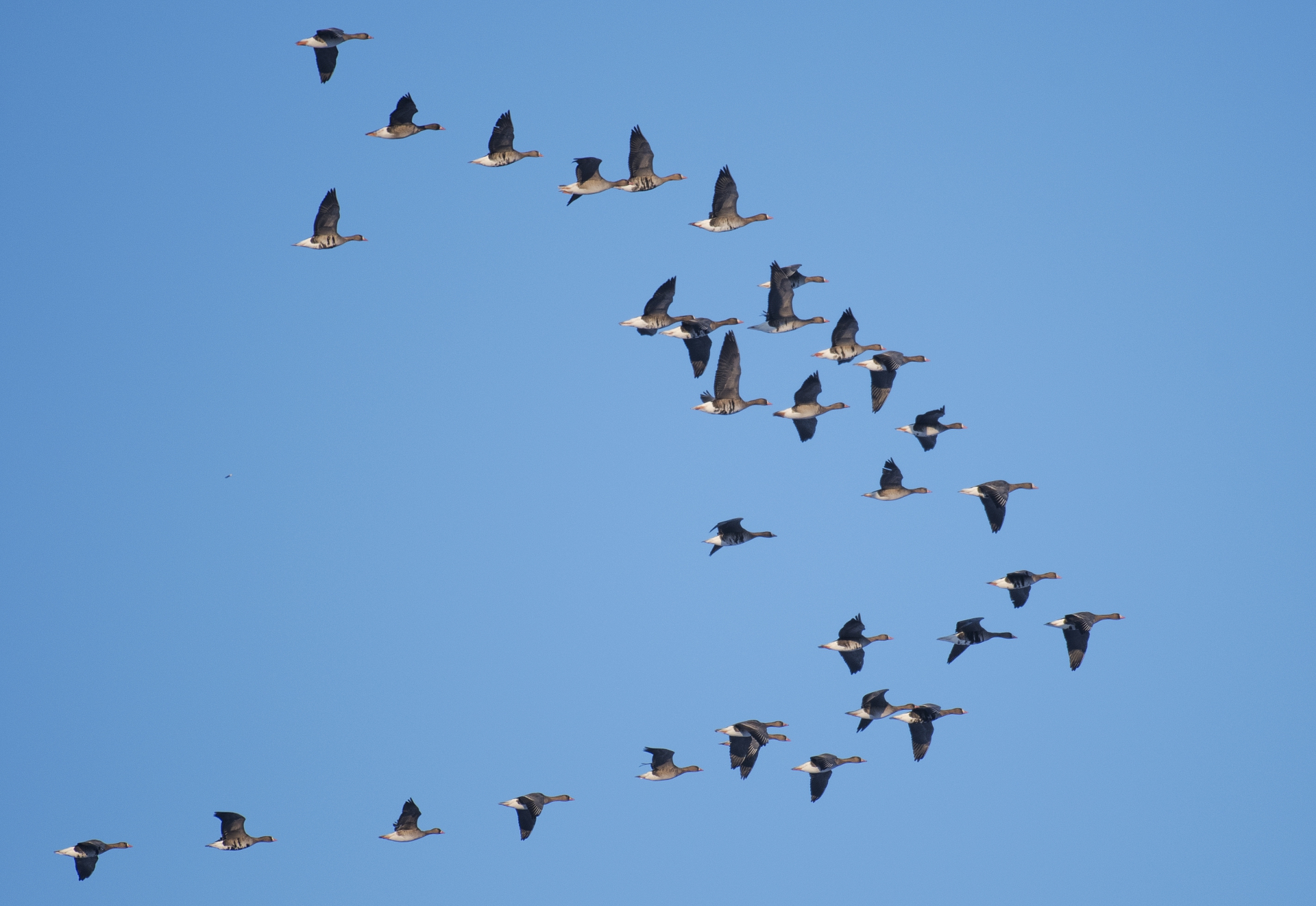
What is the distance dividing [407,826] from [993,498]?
15771 millimetres

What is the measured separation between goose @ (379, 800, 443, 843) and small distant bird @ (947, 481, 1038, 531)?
14.7m

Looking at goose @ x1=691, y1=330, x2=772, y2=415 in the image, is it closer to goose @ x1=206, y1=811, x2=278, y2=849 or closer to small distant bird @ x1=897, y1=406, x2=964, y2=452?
small distant bird @ x1=897, y1=406, x2=964, y2=452

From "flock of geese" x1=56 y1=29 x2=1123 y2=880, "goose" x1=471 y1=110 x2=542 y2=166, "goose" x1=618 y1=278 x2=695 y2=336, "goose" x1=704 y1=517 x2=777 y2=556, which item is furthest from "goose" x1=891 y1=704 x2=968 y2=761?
"goose" x1=471 y1=110 x2=542 y2=166

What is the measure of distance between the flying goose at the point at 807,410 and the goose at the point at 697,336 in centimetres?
224

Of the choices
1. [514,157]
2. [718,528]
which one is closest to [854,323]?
[718,528]

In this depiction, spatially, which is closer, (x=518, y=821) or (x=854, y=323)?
(x=518, y=821)

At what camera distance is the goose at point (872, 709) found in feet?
122

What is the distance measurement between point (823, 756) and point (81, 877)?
54.8ft

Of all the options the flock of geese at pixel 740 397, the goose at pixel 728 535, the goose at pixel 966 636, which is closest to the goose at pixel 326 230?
the flock of geese at pixel 740 397

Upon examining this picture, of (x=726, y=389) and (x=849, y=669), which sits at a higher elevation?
(x=726, y=389)

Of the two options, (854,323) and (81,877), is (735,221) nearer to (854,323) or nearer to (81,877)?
(854,323)

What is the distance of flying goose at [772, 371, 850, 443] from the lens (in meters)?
40.1

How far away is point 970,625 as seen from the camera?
123 feet

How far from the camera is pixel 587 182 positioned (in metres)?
39.0
